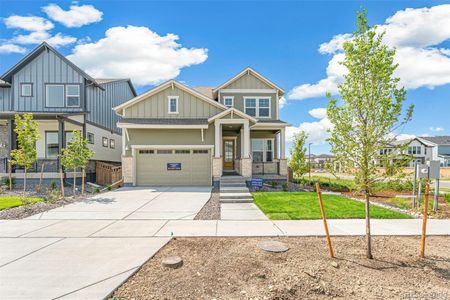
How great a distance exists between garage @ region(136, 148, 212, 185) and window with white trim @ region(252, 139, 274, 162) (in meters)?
4.47

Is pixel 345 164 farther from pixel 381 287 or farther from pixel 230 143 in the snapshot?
pixel 230 143

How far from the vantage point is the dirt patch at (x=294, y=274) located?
346 cm

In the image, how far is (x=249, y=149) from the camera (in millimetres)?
15766

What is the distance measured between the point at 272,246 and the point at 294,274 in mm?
1293

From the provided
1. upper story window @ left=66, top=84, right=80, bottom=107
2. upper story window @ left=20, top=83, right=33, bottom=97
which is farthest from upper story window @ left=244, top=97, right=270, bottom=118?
upper story window @ left=20, top=83, right=33, bottom=97

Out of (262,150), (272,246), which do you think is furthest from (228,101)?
(272,246)

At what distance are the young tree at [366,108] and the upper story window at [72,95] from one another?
1890 centimetres

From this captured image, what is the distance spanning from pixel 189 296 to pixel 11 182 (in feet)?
52.6

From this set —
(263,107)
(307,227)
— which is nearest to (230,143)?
(263,107)

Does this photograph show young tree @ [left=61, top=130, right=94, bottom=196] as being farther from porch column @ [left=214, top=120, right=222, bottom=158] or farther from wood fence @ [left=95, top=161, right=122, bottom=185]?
porch column @ [left=214, top=120, right=222, bottom=158]

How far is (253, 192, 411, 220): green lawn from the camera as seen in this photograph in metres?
8.14

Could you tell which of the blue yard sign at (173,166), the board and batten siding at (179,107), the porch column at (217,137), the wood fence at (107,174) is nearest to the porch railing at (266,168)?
the porch column at (217,137)

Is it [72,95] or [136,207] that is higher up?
[72,95]

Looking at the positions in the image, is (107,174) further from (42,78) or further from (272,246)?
(272,246)
